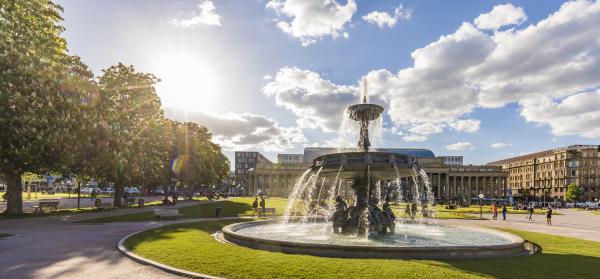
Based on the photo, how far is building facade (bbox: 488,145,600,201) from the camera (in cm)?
13162

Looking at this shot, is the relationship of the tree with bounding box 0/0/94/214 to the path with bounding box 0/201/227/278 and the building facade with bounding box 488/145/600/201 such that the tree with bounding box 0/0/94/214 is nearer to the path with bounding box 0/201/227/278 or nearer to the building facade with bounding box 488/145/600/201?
the path with bounding box 0/201/227/278

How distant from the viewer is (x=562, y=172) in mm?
136875

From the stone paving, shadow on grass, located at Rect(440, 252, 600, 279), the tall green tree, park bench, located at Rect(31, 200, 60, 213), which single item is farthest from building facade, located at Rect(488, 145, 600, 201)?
the stone paving

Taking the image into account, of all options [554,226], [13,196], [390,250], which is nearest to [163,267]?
[390,250]

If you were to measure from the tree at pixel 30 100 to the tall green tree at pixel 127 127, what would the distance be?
3.43 meters

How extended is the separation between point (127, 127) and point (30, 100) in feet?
34.7

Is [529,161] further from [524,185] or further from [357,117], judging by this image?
[357,117]

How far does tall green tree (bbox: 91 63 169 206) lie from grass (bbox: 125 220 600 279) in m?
21.2

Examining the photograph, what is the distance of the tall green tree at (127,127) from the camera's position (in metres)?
33.9

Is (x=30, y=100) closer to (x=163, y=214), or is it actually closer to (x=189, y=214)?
(x=163, y=214)

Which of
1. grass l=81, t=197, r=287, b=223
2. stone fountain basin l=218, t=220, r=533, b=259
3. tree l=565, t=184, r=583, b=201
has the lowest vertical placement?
tree l=565, t=184, r=583, b=201

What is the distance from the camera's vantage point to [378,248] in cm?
1327

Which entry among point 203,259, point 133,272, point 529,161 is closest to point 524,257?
point 203,259

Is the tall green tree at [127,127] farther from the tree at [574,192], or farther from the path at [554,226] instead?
the tree at [574,192]
